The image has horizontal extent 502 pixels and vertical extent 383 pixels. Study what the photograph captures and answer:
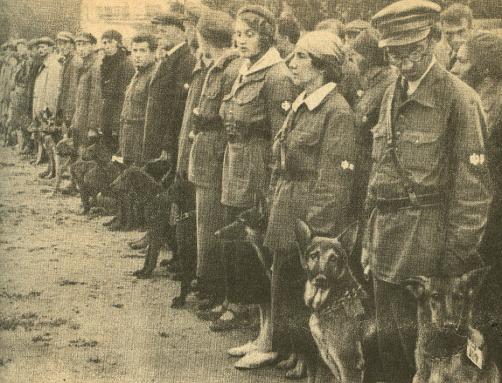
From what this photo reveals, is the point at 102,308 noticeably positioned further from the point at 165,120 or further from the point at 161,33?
the point at 161,33

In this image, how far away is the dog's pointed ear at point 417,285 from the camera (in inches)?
138

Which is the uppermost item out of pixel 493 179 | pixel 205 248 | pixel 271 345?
pixel 493 179

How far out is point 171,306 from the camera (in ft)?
14.1

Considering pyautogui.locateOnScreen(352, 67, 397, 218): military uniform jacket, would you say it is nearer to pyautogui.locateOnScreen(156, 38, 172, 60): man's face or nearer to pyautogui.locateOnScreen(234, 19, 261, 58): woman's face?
pyautogui.locateOnScreen(234, 19, 261, 58): woman's face

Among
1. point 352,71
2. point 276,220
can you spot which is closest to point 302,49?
point 352,71

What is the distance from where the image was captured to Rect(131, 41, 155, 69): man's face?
4.41 metres

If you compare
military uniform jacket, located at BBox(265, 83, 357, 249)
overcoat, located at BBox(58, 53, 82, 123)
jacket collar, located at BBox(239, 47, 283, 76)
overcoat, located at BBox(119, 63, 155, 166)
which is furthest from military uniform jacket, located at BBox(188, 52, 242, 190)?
overcoat, located at BBox(58, 53, 82, 123)

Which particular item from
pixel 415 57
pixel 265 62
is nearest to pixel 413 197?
pixel 415 57

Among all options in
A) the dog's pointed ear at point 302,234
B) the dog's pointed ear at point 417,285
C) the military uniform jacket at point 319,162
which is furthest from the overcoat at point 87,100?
the dog's pointed ear at point 417,285

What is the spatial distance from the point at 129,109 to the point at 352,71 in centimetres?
138

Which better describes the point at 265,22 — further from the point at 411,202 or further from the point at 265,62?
the point at 411,202

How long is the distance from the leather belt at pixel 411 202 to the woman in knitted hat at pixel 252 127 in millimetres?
656

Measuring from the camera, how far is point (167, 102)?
14.7 ft

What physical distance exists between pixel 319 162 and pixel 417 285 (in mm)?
690
